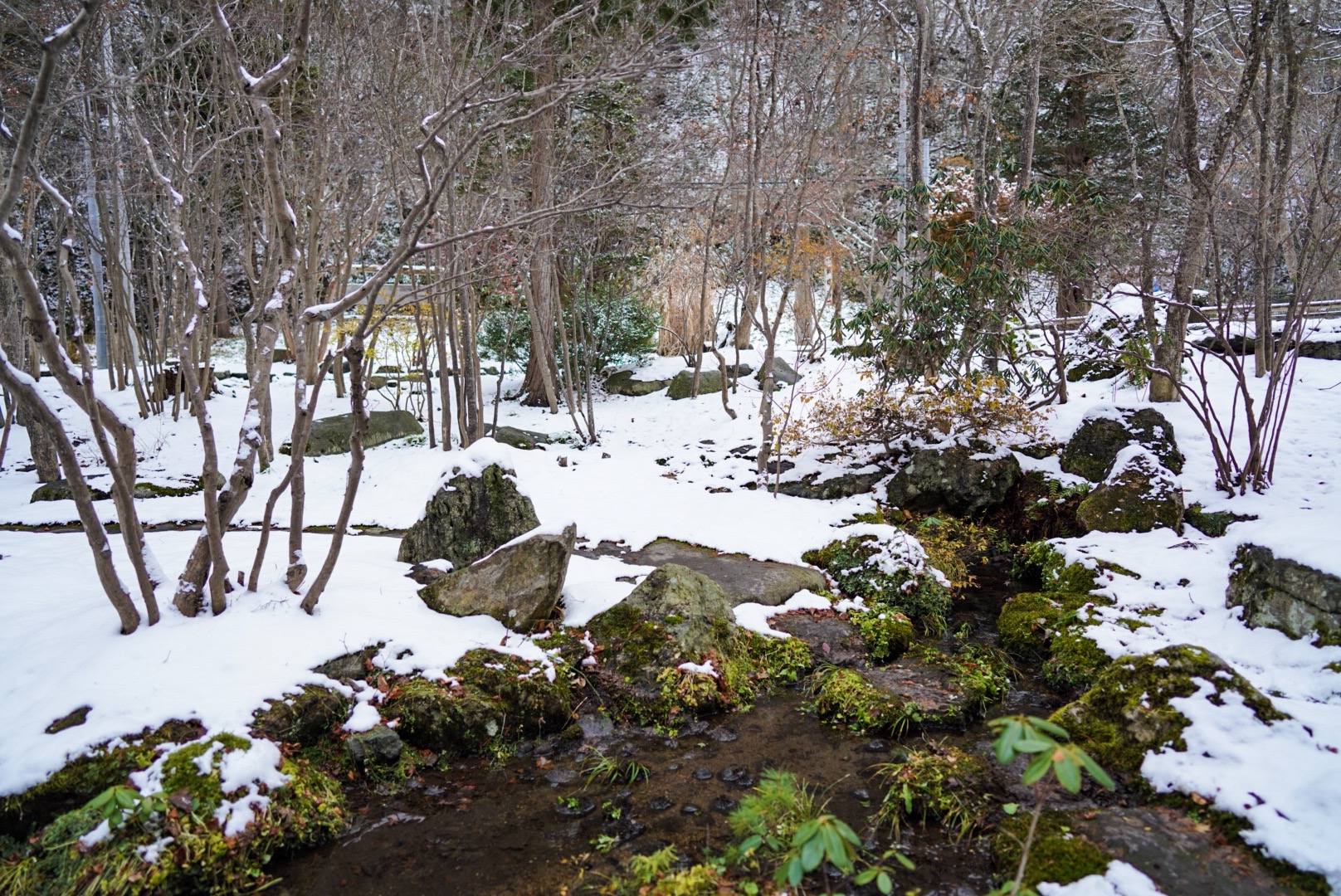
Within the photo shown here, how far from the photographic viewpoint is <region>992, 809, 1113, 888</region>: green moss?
258cm

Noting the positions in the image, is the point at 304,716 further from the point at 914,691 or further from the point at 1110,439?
the point at 1110,439

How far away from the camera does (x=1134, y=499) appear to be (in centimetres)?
658

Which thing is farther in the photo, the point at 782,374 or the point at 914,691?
the point at 782,374

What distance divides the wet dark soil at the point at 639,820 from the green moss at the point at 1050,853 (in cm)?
9

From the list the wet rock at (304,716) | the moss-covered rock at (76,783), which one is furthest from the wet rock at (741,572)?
the moss-covered rock at (76,783)

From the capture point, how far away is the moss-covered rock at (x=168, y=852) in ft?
8.45

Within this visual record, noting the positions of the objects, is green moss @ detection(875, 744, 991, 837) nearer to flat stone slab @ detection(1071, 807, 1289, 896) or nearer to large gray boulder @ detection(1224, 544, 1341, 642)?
flat stone slab @ detection(1071, 807, 1289, 896)

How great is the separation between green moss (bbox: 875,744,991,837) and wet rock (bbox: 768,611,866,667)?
1341 millimetres

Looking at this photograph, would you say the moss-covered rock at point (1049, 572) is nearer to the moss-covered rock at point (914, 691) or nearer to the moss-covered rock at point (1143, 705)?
the moss-covered rock at point (914, 691)

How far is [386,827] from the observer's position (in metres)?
3.20

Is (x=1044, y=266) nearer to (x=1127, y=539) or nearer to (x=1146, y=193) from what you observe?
(x=1127, y=539)

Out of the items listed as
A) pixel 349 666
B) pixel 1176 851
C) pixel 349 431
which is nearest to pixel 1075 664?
pixel 1176 851

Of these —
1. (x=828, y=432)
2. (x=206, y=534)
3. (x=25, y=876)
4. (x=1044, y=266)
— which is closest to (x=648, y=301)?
(x=828, y=432)

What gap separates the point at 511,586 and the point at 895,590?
10.4ft
